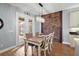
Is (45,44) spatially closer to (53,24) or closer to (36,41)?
(36,41)

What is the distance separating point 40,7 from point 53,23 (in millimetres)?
393

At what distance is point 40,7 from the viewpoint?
5.91 feet

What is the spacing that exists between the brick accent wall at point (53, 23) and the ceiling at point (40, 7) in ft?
0.28

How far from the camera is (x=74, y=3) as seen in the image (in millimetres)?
1768

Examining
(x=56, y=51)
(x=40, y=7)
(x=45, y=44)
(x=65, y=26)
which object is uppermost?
(x=40, y=7)

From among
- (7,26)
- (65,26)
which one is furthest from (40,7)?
(7,26)

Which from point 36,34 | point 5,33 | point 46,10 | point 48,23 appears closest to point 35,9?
point 46,10

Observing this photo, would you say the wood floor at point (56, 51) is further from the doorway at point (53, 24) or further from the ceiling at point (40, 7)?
the ceiling at point (40, 7)

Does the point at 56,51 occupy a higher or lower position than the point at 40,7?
lower

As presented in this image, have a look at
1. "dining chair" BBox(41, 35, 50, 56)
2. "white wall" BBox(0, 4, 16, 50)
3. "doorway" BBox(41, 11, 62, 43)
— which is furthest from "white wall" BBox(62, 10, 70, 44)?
"white wall" BBox(0, 4, 16, 50)

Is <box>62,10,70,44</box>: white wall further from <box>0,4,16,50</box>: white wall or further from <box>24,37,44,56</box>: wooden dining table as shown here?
<box>0,4,16,50</box>: white wall

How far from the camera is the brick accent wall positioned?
1.81m

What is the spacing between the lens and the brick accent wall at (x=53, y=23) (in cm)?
181

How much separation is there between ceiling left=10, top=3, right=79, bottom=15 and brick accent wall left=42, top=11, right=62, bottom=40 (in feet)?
0.28
